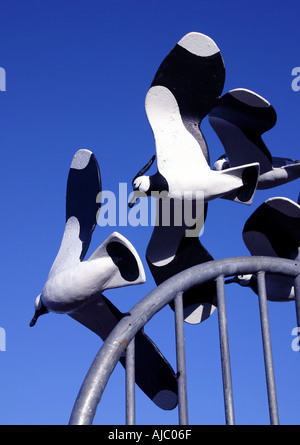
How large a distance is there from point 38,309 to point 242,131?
6.70ft

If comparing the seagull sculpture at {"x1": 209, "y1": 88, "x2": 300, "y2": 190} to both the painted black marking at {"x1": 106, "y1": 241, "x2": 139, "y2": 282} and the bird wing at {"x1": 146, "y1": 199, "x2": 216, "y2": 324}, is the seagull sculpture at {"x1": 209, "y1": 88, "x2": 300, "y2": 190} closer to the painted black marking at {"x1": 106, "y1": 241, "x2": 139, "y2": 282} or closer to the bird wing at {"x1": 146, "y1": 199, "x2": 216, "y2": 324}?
the bird wing at {"x1": 146, "y1": 199, "x2": 216, "y2": 324}

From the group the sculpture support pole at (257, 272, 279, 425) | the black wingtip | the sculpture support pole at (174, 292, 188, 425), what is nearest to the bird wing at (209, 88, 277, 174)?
the black wingtip

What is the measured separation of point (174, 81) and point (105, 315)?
1.77 metres

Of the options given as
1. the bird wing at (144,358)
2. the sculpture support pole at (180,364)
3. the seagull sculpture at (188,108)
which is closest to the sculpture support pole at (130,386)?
the sculpture support pole at (180,364)

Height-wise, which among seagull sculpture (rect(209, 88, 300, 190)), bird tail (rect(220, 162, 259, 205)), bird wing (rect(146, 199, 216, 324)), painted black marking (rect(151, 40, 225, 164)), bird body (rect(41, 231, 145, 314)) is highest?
painted black marking (rect(151, 40, 225, 164))

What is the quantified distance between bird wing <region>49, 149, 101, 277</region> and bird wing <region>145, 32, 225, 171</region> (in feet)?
1.75

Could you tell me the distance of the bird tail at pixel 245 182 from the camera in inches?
224

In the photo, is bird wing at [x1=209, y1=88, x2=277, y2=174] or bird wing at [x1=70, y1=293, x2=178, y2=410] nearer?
bird wing at [x1=70, y1=293, x2=178, y2=410]

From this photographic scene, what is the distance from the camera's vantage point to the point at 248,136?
6.01 metres

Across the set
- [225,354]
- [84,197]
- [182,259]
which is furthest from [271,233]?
[84,197]

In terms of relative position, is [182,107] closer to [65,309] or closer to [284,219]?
[284,219]

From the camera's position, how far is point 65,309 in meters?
5.45

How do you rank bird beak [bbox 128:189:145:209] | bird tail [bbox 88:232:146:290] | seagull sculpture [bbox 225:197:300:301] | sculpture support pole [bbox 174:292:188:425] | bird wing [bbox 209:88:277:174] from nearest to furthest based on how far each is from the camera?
sculpture support pole [bbox 174:292:188:425], bird tail [bbox 88:232:146:290], bird beak [bbox 128:189:145:209], seagull sculpture [bbox 225:197:300:301], bird wing [bbox 209:88:277:174]

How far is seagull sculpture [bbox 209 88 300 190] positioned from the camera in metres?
5.84
